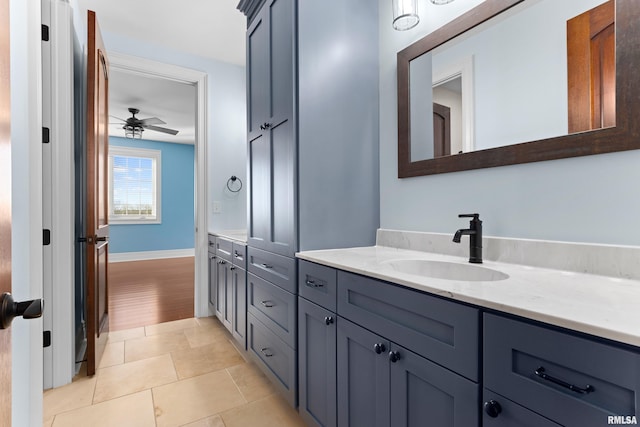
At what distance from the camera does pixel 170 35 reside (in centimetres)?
283

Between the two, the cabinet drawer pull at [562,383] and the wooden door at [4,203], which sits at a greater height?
the wooden door at [4,203]

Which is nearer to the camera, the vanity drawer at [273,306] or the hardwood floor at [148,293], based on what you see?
the vanity drawer at [273,306]

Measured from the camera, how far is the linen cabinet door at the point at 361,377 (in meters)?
1.01

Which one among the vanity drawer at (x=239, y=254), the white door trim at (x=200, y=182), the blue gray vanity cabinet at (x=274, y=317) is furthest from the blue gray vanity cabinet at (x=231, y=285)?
the white door trim at (x=200, y=182)

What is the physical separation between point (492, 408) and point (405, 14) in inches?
63.8

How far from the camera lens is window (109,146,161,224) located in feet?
20.7

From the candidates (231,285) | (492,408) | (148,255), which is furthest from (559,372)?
(148,255)

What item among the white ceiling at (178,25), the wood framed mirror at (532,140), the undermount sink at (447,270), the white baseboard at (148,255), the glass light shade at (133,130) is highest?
the white ceiling at (178,25)

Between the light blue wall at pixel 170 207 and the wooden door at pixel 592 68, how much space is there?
23.2ft

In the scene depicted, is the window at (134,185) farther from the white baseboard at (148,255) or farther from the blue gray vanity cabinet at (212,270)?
the blue gray vanity cabinet at (212,270)

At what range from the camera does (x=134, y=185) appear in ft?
Result: 21.6

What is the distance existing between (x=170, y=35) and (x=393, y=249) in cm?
273

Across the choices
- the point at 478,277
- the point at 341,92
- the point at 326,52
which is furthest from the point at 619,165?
the point at 326,52

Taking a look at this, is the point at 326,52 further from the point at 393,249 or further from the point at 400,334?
the point at 400,334
